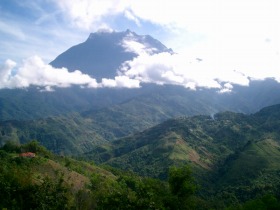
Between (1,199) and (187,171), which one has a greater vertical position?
(187,171)

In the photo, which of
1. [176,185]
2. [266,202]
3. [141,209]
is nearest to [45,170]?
[176,185]

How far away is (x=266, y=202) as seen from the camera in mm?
125812

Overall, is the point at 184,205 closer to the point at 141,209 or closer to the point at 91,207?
the point at 141,209

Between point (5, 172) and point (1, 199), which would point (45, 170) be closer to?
point (5, 172)

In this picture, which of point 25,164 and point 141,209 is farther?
point 25,164

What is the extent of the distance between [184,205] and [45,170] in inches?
3337

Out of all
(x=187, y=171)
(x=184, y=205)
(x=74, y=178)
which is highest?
(x=187, y=171)

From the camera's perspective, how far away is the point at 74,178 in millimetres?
189250

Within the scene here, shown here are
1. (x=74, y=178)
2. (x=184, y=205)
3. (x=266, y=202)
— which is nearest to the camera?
(x=184, y=205)

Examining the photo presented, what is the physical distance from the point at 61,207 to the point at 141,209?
35285 mm

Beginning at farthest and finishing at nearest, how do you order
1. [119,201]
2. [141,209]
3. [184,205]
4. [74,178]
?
[74,178], [184,205], [119,201], [141,209]

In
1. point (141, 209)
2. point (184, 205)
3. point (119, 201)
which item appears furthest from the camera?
point (184, 205)

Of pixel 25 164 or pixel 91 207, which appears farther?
pixel 25 164

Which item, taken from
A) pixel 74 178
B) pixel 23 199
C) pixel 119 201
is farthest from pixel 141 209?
pixel 74 178
